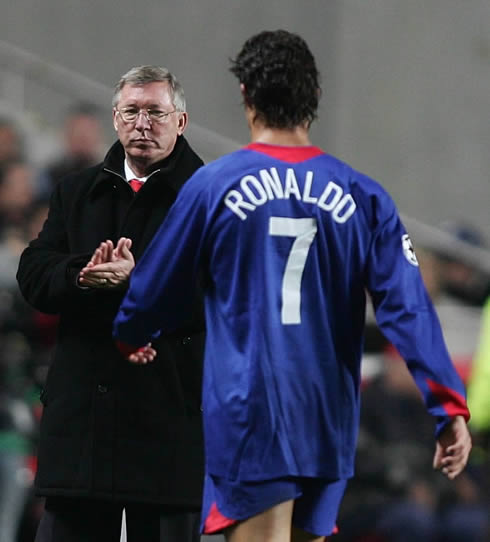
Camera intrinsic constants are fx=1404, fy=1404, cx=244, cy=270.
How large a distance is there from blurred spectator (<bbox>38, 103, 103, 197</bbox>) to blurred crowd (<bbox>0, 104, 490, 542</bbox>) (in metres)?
0.02

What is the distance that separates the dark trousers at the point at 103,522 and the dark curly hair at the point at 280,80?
1169mm

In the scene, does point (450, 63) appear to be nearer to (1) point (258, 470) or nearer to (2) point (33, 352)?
(2) point (33, 352)

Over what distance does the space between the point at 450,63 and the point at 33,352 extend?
679cm

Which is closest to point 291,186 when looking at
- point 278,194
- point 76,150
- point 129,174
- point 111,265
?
point 278,194

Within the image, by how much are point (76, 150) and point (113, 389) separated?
15.8ft

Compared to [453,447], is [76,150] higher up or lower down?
higher up

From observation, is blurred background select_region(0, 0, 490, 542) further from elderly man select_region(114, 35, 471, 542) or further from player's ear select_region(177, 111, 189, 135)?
elderly man select_region(114, 35, 471, 542)

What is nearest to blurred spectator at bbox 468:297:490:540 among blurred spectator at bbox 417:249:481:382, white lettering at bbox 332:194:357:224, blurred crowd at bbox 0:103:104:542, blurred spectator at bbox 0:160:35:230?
blurred spectator at bbox 417:249:481:382

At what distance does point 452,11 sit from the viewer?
12484 millimetres

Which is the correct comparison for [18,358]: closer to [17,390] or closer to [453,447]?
[17,390]

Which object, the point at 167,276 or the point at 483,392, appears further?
the point at 483,392

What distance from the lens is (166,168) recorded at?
12.8 ft

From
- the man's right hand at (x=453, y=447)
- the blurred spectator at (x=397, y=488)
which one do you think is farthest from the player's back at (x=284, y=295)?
the blurred spectator at (x=397, y=488)

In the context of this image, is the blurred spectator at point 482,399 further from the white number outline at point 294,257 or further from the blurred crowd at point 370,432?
the white number outline at point 294,257
